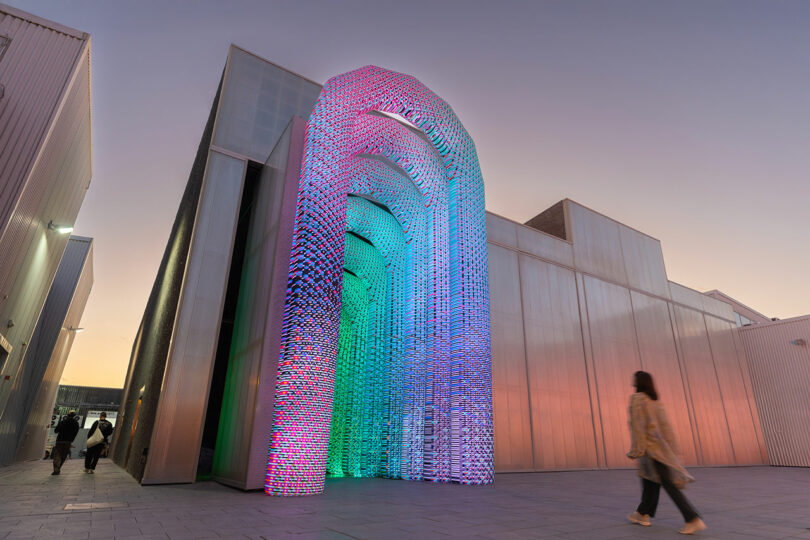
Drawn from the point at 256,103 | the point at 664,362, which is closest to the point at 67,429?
the point at 256,103

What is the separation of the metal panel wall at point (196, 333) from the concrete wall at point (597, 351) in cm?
717

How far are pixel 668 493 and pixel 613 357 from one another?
1208 centimetres

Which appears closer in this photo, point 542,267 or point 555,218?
point 542,267

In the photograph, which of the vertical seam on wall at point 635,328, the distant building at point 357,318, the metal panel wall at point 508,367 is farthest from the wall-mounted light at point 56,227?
the vertical seam on wall at point 635,328

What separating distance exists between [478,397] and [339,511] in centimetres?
415

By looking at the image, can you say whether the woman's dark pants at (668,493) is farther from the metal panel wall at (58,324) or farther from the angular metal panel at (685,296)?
the metal panel wall at (58,324)

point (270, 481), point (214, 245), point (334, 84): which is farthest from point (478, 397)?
point (334, 84)

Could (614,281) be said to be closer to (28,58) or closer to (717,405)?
(717,405)

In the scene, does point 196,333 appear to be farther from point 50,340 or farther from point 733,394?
point 733,394

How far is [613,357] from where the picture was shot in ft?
48.4

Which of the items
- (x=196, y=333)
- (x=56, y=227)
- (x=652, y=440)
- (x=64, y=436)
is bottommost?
(x=64, y=436)

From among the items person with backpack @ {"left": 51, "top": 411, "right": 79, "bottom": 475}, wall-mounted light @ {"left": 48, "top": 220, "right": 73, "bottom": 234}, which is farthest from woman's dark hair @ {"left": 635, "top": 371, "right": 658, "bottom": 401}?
wall-mounted light @ {"left": 48, "top": 220, "right": 73, "bottom": 234}

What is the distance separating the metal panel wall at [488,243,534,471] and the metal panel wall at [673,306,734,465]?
9.25 metres

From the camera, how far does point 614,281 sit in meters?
16.1
